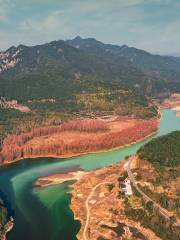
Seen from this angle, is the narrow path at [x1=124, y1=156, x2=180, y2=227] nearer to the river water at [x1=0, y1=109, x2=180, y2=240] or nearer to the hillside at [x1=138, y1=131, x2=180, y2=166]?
the hillside at [x1=138, y1=131, x2=180, y2=166]

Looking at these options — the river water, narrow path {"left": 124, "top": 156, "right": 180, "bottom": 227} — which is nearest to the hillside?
narrow path {"left": 124, "top": 156, "right": 180, "bottom": 227}

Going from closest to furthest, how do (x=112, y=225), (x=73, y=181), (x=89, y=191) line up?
1. (x=112, y=225)
2. (x=89, y=191)
3. (x=73, y=181)

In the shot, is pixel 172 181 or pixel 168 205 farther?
pixel 172 181

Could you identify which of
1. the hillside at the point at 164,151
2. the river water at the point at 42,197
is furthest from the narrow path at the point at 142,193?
the river water at the point at 42,197

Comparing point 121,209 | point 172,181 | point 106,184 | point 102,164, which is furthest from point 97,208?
point 102,164

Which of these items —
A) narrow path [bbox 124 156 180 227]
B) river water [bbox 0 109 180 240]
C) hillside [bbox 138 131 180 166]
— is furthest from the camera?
hillside [bbox 138 131 180 166]

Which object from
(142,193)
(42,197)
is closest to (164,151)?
(142,193)

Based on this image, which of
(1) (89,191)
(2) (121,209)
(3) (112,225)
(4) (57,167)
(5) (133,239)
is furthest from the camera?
(4) (57,167)

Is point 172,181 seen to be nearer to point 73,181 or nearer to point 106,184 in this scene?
point 106,184

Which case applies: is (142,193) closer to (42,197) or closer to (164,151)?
(164,151)
